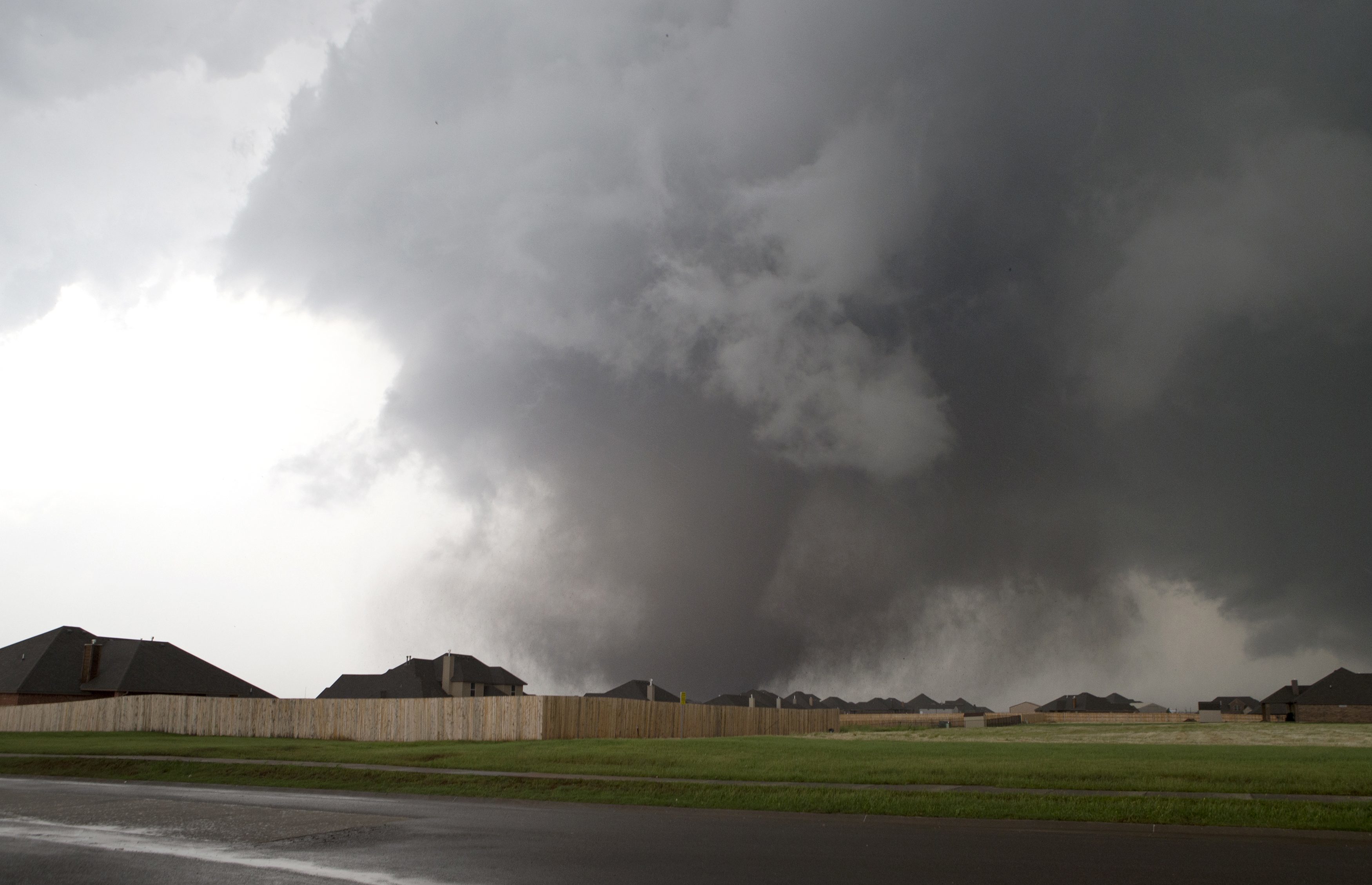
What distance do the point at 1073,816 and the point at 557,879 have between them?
29.5ft

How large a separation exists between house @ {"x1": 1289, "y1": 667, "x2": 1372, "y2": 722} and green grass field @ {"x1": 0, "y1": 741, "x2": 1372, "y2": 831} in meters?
90.0

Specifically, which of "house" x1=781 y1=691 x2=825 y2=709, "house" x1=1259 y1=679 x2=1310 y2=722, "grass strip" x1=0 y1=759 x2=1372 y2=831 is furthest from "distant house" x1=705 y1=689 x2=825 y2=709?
"grass strip" x1=0 y1=759 x2=1372 y2=831

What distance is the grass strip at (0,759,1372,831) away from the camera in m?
14.5

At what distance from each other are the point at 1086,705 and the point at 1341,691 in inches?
1666

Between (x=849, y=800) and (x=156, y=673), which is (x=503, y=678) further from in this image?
(x=849, y=800)

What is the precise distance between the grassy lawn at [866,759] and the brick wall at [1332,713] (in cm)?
6413

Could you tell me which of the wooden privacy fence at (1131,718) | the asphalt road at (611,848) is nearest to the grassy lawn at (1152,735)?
the wooden privacy fence at (1131,718)

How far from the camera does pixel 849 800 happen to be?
16.3m

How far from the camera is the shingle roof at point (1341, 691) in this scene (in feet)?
290

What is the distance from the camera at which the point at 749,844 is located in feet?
40.8

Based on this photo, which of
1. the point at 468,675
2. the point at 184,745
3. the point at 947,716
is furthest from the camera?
the point at 947,716

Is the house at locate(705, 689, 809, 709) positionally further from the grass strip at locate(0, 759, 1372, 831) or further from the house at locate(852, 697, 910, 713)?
the grass strip at locate(0, 759, 1372, 831)

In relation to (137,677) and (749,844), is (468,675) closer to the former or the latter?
(137,677)

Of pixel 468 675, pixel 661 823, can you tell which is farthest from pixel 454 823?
pixel 468 675
